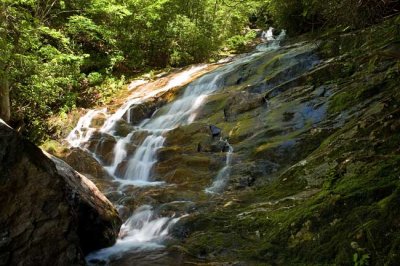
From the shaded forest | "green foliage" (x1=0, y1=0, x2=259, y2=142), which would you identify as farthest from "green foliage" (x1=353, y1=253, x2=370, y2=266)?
"green foliage" (x1=0, y1=0, x2=259, y2=142)

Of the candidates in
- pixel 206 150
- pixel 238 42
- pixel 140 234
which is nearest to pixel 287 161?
pixel 206 150

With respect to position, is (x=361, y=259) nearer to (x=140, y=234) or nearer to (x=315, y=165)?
(x=315, y=165)

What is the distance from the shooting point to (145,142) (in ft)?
39.9

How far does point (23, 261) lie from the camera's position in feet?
17.1

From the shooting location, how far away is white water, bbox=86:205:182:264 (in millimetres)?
6727

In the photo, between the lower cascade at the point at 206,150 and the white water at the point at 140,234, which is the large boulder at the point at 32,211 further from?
the white water at the point at 140,234

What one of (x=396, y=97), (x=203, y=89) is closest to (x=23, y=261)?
(x=396, y=97)

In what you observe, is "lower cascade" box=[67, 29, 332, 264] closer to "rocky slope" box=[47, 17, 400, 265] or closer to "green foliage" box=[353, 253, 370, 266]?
"rocky slope" box=[47, 17, 400, 265]

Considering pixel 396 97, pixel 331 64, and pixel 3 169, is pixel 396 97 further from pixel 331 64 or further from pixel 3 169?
pixel 3 169

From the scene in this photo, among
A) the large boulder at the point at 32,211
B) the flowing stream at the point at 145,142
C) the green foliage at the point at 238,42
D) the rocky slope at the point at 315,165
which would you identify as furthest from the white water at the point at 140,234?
the green foliage at the point at 238,42

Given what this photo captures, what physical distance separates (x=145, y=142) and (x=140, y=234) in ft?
16.1

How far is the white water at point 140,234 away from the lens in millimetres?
6727

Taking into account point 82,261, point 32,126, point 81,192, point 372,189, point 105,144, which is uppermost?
point 32,126

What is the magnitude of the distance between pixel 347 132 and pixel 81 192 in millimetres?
4269
